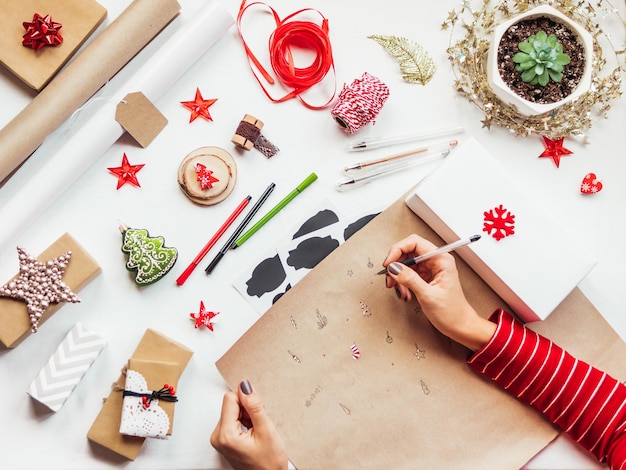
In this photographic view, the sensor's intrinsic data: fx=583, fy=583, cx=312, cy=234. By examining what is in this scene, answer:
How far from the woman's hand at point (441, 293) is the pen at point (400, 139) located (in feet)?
0.67

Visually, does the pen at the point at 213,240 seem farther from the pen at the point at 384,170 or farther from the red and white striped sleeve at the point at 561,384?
the red and white striped sleeve at the point at 561,384

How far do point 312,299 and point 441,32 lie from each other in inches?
22.6

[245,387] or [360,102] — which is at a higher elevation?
[360,102]

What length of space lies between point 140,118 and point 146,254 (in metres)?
0.25

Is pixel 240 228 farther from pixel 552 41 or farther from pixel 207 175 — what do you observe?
pixel 552 41

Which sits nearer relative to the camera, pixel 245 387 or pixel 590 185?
pixel 245 387

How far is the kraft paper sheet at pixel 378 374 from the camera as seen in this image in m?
1.04

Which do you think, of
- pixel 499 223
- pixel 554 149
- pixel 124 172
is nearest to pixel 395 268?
pixel 499 223

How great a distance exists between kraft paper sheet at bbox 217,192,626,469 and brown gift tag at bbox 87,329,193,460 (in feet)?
0.27

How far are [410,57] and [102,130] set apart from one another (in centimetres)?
59

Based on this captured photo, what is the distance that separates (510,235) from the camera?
1.02 metres

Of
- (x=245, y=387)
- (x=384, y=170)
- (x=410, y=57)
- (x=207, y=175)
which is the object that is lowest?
(x=245, y=387)

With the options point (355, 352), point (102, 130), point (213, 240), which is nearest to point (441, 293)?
point (355, 352)

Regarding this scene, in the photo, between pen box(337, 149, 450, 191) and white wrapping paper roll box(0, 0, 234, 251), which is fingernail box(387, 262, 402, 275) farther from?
white wrapping paper roll box(0, 0, 234, 251)
